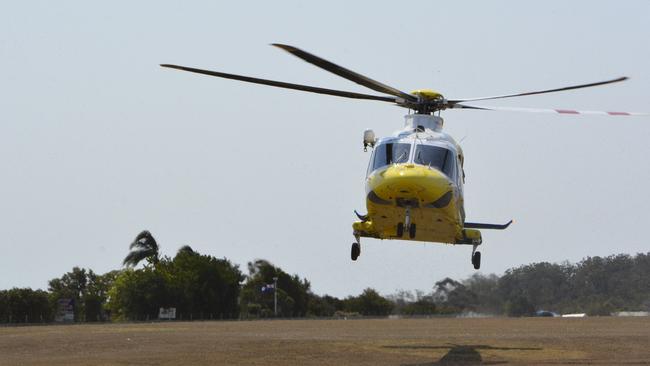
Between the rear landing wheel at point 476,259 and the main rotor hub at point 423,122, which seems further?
the rear landing wheel at point 476,259

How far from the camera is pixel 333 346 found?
180ft

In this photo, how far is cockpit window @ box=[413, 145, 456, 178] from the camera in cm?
3481

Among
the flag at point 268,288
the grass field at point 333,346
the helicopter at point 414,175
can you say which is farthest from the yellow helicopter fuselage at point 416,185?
the flag at point 268,288

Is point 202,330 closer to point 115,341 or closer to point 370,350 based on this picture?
point 115,341

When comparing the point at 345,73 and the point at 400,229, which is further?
the point at 400,229

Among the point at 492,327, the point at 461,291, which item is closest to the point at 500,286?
the point at 461,291

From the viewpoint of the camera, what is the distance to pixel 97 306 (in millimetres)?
129125

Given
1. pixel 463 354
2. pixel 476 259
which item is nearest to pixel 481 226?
pixel 476 259

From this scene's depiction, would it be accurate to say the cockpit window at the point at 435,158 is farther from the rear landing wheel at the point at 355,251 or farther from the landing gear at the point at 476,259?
the landing gear at the point at 476,259

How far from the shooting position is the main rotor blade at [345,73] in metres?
26.2

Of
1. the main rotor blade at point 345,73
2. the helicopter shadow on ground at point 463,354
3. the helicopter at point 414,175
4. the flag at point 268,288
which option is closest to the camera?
the main rotor blade at point 345,73

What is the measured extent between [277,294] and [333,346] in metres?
75.7

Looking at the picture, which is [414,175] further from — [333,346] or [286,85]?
[333,346]

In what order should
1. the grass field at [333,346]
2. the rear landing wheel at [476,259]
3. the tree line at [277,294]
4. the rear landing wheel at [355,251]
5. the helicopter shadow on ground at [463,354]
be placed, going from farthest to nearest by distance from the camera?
the tree line at [277,294], the grass field at [333,346], the helicopter shadow on ground at [463,354], the rear landing wheel at [476,259], the rear landing wheel at [355,251]
